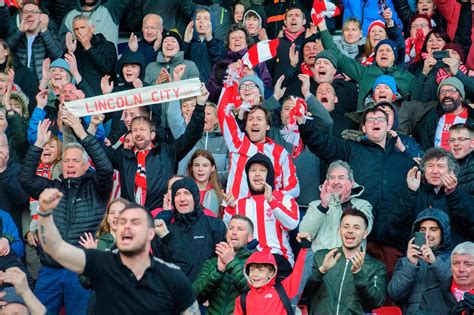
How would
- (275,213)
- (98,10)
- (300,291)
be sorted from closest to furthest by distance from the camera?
(300,291) < (275,213) < (98,10)

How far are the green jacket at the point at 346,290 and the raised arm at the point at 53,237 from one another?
Answer: 294 cm

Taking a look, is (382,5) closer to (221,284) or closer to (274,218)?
(274,218)

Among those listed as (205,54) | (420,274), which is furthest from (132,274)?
(205,54)

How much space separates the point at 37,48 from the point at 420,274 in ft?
21.5

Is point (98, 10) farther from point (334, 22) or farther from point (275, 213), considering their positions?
point (275, 213)

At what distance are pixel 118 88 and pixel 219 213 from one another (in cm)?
297

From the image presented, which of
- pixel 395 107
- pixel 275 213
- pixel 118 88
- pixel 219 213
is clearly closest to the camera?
pixel 275 213

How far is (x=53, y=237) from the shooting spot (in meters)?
9.51

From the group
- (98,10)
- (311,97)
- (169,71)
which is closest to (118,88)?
(169,71)

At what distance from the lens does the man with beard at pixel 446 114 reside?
1473 centimetres

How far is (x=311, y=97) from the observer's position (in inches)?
556

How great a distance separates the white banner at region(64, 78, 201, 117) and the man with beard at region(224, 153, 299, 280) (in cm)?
93

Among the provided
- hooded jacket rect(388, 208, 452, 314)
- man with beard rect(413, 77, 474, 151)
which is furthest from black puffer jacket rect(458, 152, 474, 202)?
man with beard rect(413, 77, 474, 151)

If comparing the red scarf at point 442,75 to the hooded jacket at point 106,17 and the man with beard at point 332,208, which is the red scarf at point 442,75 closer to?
the man with beard at point 332,208
